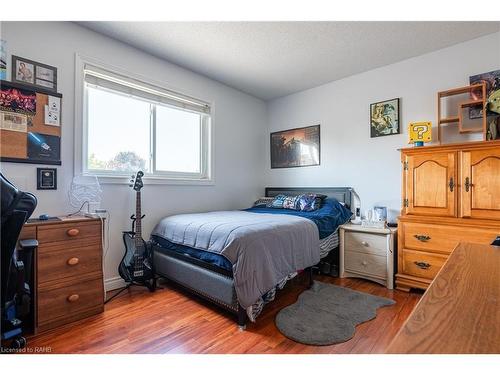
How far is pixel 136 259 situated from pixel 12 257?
4.24 ft

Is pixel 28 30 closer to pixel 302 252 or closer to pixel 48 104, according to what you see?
pixel 48 104

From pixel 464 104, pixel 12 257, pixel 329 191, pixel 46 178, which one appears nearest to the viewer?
pixel 12 257

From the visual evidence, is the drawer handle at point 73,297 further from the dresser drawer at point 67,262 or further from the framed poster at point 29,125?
the framed poster at point 29,125

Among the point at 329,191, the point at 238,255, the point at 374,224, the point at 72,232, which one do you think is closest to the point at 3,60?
the point at 72,232

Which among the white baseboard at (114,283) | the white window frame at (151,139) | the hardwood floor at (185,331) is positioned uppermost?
the white window frame at (151,139)

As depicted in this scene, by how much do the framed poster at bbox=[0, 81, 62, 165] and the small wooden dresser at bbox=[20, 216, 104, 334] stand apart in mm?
629

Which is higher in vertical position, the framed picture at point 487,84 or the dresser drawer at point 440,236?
the framed picture at point 487,84

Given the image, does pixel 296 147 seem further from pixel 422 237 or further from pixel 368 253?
pixel 422 237

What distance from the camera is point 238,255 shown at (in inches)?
71.4

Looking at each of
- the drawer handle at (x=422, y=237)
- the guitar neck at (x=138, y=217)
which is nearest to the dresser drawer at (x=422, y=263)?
the drawer handle at (x=422, y=237)

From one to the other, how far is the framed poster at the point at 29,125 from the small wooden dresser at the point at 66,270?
0.63 metres

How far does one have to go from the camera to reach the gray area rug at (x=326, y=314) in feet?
5.64

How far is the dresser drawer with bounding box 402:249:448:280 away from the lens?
2326mm
